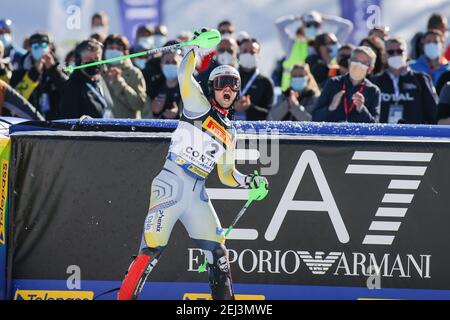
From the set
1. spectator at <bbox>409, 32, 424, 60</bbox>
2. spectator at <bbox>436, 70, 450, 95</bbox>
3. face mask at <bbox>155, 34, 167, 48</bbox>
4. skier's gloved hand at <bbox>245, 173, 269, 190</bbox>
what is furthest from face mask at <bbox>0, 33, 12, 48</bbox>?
skier's gloved hand at <bbox>245, 173, 269, 190</bbox>

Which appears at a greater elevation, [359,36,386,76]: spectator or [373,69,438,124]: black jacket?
[359,36,386,76]: spectator

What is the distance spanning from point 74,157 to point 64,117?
2.24 m

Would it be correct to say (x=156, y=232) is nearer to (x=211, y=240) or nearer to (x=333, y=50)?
(x=211, y=240)

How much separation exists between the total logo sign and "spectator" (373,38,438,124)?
254cm

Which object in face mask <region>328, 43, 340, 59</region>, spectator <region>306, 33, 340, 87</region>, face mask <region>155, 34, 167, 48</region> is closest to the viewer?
spectator <region>306, 33, 340, 87</region>

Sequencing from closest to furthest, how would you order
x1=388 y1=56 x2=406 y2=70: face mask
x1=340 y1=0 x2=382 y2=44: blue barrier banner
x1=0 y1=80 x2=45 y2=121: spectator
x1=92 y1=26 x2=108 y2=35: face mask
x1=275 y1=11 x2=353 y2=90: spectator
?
x1=0 y1=80 x2=45 y2=121: spectator
x1=388 y1=56 x2=406 y2=70: face mask
x1=275 y1=11 x2=353 y2=90: spectator
x1=92 y1=26 x2=108 y2=35: face mask
x1=340 y1=0 x2=382 y2=44: blue barrier banner

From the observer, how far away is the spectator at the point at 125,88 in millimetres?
11875

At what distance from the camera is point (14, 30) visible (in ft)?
63.8

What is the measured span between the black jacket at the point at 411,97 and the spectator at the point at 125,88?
2.42 m

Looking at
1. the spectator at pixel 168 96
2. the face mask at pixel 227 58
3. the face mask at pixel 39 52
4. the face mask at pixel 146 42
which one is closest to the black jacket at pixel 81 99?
the spectator at pixel 168 96

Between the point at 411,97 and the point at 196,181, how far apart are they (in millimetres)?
3681

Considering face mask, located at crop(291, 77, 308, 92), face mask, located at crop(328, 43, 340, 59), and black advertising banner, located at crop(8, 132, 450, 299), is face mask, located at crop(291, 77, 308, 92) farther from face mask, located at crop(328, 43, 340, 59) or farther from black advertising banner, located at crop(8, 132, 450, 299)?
black advertising banner, located at crop(8, 132, 450, 299)

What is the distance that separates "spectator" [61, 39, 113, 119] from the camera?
435 inches

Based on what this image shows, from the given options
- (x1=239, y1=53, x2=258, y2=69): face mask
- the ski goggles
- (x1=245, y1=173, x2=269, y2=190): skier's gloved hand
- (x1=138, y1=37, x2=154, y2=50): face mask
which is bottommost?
(x1=245, y1=173, x2=269, y2=190): skier's gloved hand
